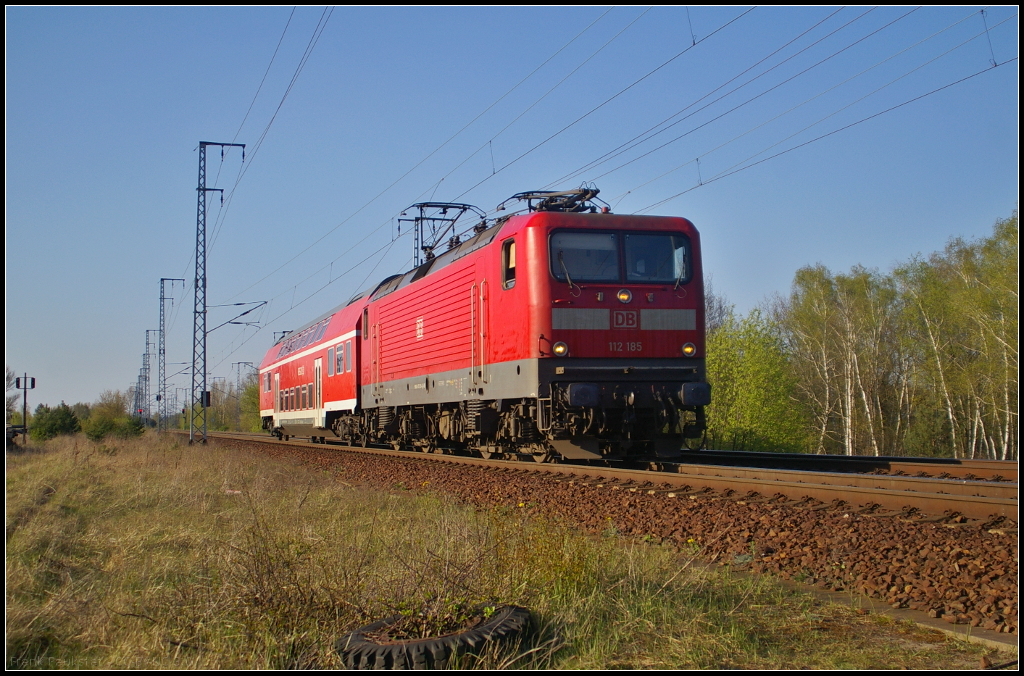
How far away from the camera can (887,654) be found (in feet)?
13.2

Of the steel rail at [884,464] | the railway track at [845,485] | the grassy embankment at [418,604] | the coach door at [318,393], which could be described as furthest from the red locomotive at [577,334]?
the coach door at [318,393]

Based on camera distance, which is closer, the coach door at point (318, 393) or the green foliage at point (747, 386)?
the coach door at point (318, 393)

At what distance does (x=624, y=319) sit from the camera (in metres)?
11.2

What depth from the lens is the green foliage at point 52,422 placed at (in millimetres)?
34803

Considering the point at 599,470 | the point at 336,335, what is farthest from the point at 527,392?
the point at 336,335

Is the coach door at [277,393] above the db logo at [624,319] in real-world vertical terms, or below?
below

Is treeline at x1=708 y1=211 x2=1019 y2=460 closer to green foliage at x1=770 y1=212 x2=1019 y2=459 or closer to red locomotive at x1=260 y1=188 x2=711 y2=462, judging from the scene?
green foliage at x1=770 y1=212 x2=1019 y2=459

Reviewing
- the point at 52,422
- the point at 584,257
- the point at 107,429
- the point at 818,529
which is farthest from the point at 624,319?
the point at 52,422

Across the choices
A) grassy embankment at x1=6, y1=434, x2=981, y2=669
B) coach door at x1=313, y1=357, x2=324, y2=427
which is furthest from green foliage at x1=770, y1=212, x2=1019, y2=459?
grassy embankment at x1=6, y1=434, x2=981, y2=669

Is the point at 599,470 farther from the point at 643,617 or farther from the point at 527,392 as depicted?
the point at 643,617

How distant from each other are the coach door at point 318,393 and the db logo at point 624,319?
1428cm

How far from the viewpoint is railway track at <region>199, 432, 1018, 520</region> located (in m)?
6.65

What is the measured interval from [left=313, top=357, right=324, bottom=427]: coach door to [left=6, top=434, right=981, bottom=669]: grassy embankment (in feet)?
55.9

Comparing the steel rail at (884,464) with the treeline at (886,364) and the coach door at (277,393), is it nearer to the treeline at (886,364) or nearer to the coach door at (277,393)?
the treeline at (886,364)
